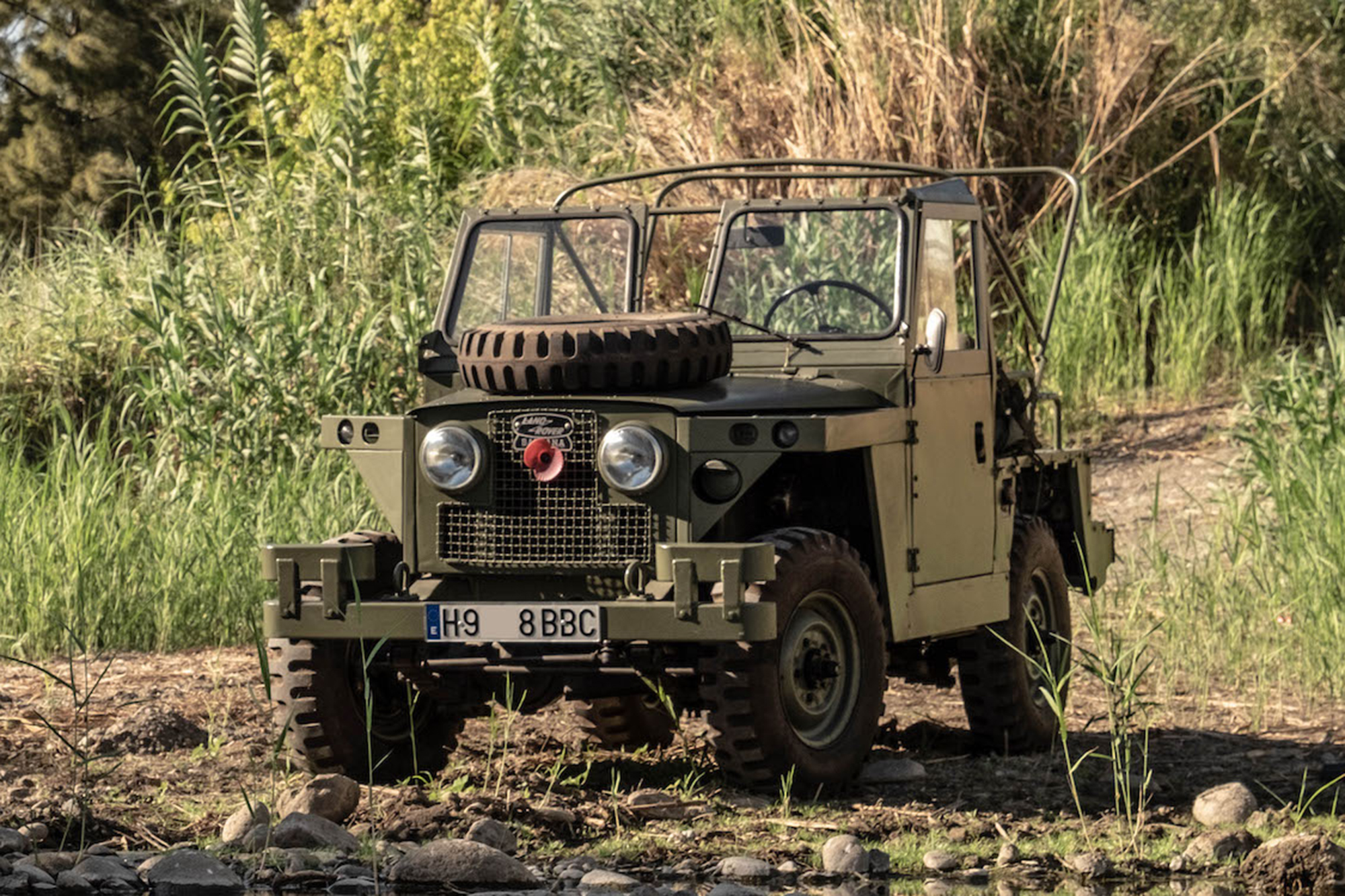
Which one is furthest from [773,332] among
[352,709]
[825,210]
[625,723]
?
[352,709]

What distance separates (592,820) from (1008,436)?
8.41 ft

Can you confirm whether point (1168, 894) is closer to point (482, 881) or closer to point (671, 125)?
point (482, 881)

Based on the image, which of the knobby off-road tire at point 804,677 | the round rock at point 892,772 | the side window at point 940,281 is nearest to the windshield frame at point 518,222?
the side window at point 940,281

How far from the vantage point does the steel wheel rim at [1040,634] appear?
8.34m

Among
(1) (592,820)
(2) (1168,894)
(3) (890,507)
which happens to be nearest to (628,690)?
(1) (592,820)

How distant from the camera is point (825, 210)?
25.1 feet

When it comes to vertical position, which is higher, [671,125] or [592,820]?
[671,125]

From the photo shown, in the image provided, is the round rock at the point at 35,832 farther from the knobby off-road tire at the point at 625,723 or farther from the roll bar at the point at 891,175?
the roll bar at the point at 891,175

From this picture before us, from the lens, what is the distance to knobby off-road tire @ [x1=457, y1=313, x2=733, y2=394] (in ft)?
22.1

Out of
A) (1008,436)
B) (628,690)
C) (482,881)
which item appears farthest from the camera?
(1008,436)

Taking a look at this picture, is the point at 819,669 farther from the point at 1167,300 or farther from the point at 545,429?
the point at 1167,300

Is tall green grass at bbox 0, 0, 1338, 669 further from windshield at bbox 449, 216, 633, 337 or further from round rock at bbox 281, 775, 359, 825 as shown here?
round rock at bbox 281, 775, 359, 825

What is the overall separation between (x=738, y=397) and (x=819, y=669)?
0.83 meters

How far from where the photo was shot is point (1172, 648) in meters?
9.49
